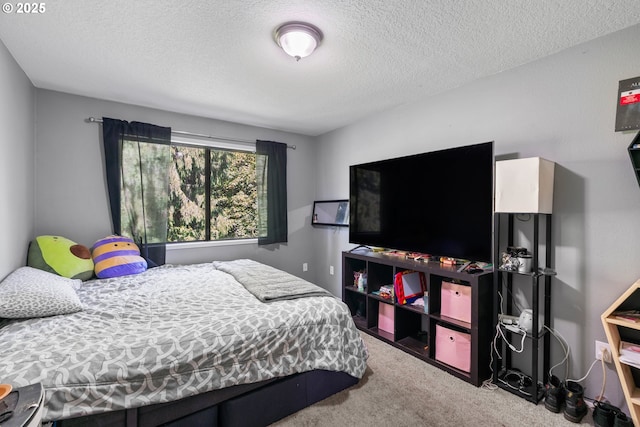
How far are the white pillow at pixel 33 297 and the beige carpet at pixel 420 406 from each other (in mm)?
1453

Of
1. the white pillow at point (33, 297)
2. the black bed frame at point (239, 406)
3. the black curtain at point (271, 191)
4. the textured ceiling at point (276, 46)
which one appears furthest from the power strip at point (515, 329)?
the white pillow at point (33, 297)

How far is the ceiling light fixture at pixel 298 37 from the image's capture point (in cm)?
171

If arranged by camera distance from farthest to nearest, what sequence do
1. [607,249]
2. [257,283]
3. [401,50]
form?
[257,283] → [401,50] → [607,249]

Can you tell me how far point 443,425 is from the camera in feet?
5.57

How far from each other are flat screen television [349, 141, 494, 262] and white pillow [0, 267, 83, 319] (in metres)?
2.47

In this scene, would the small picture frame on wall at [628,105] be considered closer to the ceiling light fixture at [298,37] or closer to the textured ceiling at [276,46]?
the textured ceiling at [276,46]

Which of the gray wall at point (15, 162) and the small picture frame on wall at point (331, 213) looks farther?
the small picture frame on wall at point (331, 213)

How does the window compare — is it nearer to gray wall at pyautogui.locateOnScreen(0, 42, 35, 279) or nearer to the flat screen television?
gray wall at pyautogui.locateOnScreen(0, 42, 35, 279)

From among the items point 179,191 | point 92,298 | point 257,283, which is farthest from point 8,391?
point 179,191

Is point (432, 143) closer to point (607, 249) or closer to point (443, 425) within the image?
point (607, 249)

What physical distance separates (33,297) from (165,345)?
34.6 inches

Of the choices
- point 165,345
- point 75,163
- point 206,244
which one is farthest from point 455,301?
point 75,163

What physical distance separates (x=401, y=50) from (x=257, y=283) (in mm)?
2007

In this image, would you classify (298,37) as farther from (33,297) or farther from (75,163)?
(75,163)
